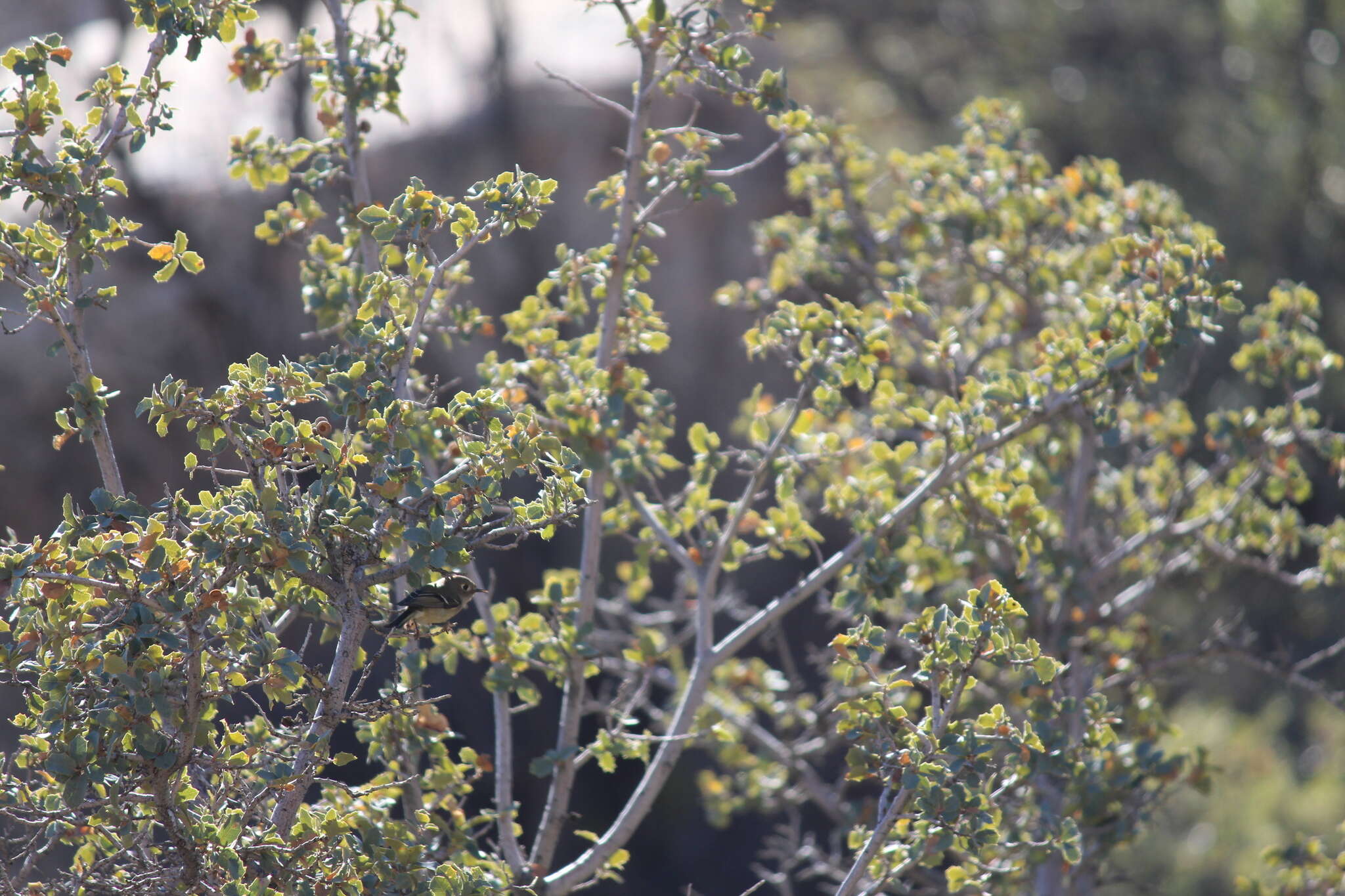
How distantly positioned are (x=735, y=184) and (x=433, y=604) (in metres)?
5.60

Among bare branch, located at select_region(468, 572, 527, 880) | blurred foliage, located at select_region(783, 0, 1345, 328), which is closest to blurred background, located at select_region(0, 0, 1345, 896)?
blurred foliage, located at select_region(783, 0, 1345, 328)

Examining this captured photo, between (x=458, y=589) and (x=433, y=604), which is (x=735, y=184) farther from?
(x=433, y=604)

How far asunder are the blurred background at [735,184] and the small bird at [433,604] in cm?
361

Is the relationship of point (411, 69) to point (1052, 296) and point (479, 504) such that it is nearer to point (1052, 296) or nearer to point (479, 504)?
point (1052, 296)

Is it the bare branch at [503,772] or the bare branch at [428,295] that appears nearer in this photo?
the bare branch at [428,295]

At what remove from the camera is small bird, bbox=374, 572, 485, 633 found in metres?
1.88

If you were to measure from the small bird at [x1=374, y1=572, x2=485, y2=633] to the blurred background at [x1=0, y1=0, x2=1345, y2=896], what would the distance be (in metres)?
3.61

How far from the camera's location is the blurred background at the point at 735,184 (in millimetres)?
5734

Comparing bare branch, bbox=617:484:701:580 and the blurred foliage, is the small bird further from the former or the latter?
the blurred foliage

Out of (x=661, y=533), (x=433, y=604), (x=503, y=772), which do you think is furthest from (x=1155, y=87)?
(x=433, y=604)

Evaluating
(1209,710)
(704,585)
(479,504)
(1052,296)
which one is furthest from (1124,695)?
(1209,710)

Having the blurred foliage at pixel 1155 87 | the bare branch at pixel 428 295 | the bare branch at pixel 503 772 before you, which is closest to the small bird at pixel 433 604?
the bare branch at pixel 503 772

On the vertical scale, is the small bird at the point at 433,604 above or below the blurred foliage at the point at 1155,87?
below

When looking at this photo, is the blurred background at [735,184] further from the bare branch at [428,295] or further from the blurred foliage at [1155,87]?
the bare branch at [428,295]
